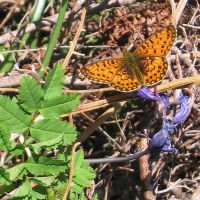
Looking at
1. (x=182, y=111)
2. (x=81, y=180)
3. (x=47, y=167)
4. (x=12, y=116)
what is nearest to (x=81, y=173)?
(x=81, y=180)

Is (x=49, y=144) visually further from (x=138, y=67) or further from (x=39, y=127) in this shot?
(x=138, y=67)

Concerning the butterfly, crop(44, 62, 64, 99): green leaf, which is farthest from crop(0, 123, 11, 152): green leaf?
the butterfly

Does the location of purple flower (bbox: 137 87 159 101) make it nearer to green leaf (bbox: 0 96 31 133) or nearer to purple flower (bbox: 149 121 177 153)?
purple flower (bbox: 149 121 177 153)

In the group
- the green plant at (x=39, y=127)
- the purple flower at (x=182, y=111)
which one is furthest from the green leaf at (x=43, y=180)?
the purple flower at (x=182, y=111)

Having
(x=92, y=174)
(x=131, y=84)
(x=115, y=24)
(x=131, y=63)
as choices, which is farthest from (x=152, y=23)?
(x=92, y=174)

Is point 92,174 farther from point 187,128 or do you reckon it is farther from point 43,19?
point 43,19

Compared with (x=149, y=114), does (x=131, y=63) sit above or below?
above

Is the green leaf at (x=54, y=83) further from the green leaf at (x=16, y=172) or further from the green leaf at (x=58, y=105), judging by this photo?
the green leaf at (x=16, y=172)
